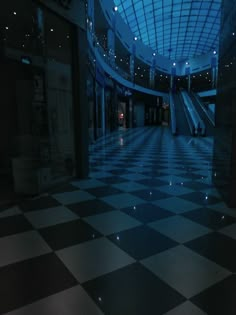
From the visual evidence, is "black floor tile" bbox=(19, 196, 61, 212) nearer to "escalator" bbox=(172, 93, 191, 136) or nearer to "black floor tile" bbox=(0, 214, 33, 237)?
"black floor tile" bbox=(0, 214, 33, 237)

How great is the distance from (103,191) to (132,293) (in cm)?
230

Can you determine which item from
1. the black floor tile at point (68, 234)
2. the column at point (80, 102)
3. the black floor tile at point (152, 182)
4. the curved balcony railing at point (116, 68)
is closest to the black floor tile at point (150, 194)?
the black floor tile at point (152, 182)

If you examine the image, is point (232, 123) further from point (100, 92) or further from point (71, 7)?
point (100, 92)

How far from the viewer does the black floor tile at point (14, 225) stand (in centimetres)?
241

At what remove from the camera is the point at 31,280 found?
1.66m

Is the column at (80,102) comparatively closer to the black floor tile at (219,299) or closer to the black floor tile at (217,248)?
the black floor tile at (217,248)

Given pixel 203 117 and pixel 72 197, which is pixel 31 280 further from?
pixel 203 117

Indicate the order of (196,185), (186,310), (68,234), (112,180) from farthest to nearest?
(112,180) → (196,185) → (68,234) → (186,310)

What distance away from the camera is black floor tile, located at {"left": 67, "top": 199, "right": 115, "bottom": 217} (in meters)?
2.91

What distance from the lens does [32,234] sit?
2.35 m

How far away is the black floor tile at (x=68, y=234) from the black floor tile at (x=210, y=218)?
1.13m

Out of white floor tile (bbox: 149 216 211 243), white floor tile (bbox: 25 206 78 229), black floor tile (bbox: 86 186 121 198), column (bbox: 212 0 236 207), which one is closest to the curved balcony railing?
column (bbox: 212 0 236 207)

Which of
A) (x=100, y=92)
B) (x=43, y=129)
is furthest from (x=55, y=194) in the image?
(x=100, y=92)

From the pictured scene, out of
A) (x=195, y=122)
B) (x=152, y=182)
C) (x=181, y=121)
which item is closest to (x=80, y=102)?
(x=152, y=182)
